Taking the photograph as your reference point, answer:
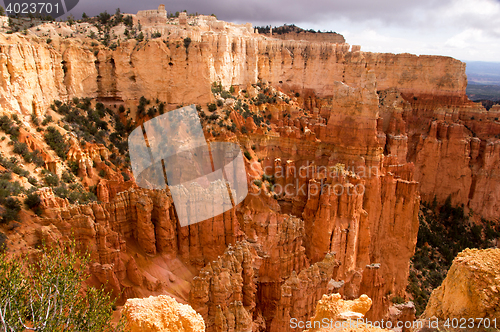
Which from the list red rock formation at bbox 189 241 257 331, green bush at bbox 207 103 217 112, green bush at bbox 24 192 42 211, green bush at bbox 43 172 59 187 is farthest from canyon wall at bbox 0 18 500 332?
green bush at bbox 43 172 59 187

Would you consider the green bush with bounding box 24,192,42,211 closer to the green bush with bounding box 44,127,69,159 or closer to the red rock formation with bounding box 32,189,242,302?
the red rock formation with bounding box 32,189,242,302

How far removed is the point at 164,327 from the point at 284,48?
52.5 metres

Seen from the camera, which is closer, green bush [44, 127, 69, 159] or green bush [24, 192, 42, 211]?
green bush [24, 192, 42, 211]

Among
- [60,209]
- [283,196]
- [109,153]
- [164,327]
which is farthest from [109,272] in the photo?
[109,153]

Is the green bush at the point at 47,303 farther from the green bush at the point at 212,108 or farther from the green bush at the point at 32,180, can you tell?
the green bush at the point at 212,108

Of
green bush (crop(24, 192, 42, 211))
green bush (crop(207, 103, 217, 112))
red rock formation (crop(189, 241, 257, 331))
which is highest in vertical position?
green bush (crop(207, 103, 217, 112))

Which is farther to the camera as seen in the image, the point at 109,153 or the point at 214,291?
the point at 109,153

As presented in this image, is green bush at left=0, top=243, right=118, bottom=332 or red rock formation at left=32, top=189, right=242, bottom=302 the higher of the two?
green bush at left=0, top=243, right=118, bottom=332

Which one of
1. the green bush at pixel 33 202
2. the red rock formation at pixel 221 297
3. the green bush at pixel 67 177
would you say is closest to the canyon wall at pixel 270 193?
the red rock formation at pixel 221 297

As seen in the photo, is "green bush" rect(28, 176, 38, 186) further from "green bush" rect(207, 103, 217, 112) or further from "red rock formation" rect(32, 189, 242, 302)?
"green bush" rect(207, 103, 217, 112)

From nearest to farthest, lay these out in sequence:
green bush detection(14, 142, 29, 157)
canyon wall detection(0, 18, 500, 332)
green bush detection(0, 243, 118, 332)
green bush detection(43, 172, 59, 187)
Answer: green bush detection(0, 243, 118, 332)
canyon wall detection(0, 18, 500, 332)
green bush detection(43, 172, 59, 187)
green bush detection(14, 142, 29, 157)

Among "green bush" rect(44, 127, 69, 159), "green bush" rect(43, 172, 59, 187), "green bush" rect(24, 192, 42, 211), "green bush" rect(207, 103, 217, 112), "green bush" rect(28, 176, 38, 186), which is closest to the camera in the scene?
"green bush" rect(24, 192, 42, 211)

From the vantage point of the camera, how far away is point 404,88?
5275 cm

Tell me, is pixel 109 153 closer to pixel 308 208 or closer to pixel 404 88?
pixel 308 208
